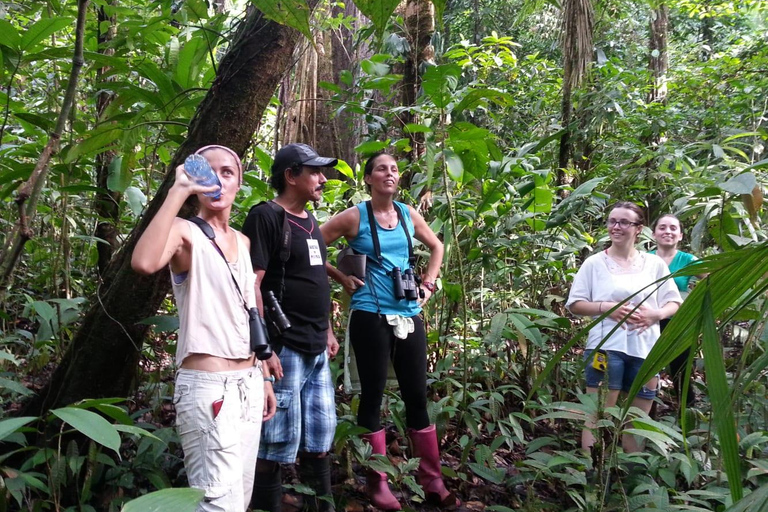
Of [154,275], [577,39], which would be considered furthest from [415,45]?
[154,275]

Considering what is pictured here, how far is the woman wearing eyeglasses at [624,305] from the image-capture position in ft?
10.9

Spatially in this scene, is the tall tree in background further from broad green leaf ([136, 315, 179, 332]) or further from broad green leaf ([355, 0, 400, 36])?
broad green leaf ([355, 0, 400, 36])

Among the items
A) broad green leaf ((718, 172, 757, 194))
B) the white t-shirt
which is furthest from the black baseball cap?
the white t-shirt

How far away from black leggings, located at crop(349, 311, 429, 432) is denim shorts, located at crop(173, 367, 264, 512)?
1026mm

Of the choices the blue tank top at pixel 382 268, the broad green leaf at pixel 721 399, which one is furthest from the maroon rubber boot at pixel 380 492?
the broad green leaf at pixel 721 399

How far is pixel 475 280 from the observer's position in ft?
15.9

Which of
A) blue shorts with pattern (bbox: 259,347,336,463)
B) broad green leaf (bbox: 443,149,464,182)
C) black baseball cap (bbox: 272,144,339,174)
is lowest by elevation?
blue shorts with pattern (bbox: 259,347,336,463)

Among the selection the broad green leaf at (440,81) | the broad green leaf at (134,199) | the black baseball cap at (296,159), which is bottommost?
the broad green leaf at (134,199)

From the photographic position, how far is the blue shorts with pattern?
99.7 inches

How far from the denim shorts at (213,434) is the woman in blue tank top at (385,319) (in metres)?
1.04

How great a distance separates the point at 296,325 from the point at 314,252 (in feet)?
1.05

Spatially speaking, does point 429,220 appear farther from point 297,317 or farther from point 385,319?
point 297,317

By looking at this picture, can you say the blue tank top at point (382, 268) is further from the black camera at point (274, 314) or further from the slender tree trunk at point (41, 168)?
the slender tree trunk at point (41, 168)

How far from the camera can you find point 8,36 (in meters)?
2.03
